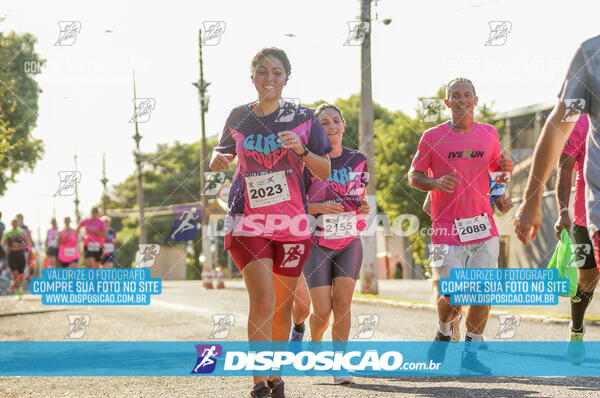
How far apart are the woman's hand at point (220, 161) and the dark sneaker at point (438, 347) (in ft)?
8.42

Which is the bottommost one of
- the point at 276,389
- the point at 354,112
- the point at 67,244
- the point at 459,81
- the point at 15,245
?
the point at 15,245

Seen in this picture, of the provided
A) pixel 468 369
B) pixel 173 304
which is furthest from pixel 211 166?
pixel 173 304

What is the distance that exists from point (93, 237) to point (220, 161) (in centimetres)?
1416

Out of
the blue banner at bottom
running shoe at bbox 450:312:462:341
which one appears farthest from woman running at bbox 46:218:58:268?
running shoe at bbox 450:312:462:341

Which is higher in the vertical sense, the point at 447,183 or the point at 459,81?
the point at 459,81

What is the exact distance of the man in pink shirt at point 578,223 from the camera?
711 cm

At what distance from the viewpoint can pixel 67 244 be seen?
19281mm

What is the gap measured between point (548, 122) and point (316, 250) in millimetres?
3775

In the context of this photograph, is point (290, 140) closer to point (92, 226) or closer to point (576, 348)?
point (576, 348)

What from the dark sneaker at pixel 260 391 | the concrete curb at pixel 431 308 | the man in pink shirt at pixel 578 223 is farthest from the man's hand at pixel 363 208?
the concrete curb at pixel 431 308

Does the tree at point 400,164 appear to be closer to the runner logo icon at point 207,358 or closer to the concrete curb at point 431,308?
the concrete curb at point 431,308

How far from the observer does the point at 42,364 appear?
8562 mm

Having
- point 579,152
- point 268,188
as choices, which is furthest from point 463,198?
point 268,188

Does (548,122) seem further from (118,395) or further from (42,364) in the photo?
(42,364)
